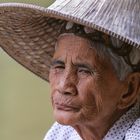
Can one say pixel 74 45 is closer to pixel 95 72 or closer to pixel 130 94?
pixel 95 72

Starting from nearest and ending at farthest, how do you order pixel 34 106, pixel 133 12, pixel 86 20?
pixel 86 20, pixel 133 12, pixel 34 106

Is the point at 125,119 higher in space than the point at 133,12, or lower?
lower

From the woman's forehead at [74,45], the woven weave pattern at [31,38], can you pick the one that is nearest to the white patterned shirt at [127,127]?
the woman's forehead at [74,45]

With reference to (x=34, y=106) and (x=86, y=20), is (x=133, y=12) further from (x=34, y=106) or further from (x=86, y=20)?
(x=34, y=106)

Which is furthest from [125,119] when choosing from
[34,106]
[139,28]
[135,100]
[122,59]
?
[34,106]

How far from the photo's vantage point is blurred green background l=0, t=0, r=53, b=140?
395 cm

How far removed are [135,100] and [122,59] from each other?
6.5 inches

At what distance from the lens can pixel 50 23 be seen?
81.0 inches

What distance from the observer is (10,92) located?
417cm

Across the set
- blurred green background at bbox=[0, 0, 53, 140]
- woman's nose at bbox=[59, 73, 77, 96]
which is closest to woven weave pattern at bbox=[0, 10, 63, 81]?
woman's nose at bbox=[59, 73, 77, 96]

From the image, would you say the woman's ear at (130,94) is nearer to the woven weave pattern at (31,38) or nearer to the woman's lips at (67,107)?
the woman's lips at (67,107)

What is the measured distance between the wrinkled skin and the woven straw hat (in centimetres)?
12

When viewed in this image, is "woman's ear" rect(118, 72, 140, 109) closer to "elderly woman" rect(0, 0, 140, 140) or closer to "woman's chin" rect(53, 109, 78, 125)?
"elderly woman" rect(0, 0, 140, 140)

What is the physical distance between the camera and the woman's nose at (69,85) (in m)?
1.83
